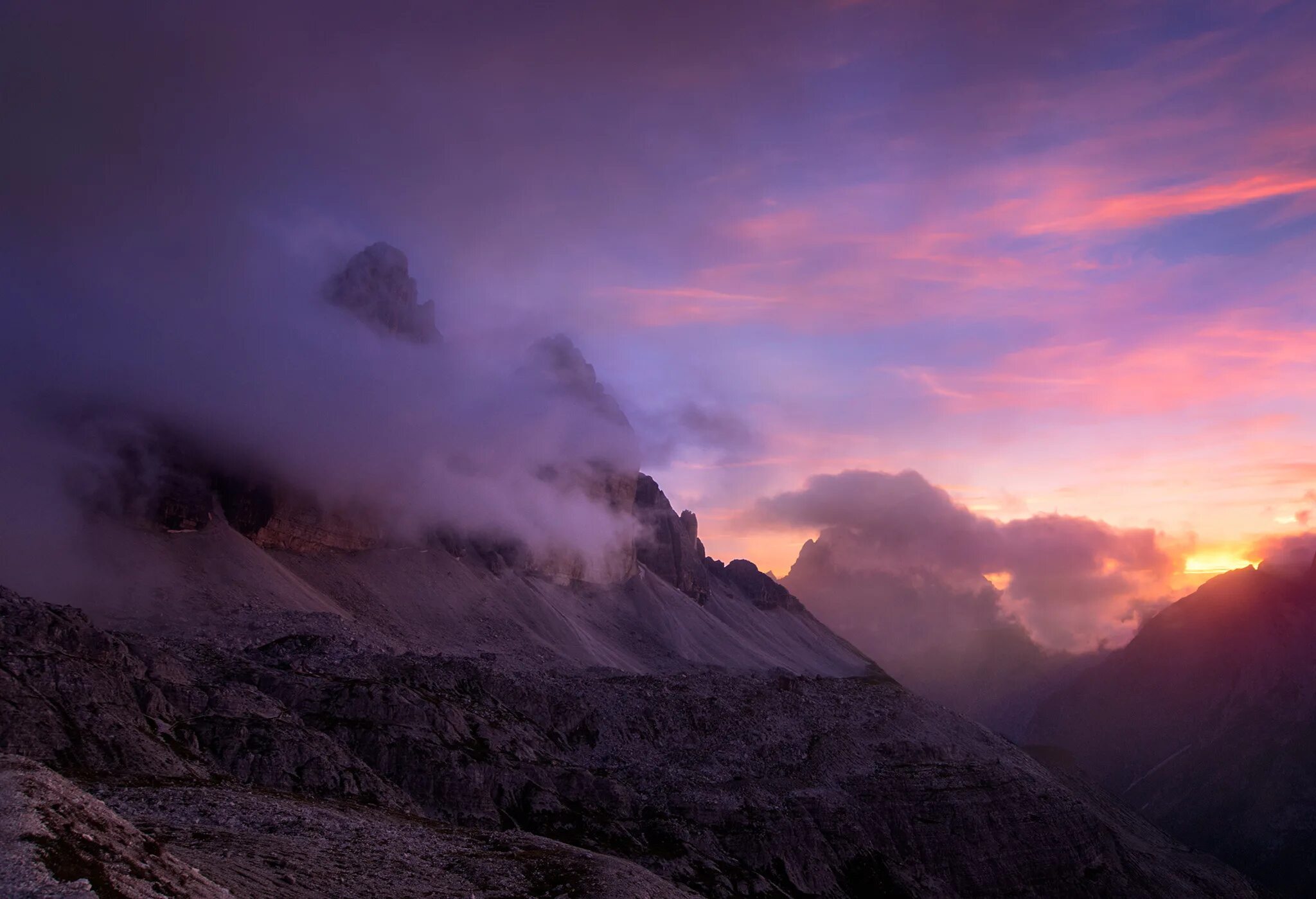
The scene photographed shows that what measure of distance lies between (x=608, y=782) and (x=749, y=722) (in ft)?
140

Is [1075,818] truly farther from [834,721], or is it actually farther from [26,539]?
[26,539]

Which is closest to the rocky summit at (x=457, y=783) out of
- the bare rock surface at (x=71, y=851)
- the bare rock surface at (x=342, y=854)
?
the bare rock surface at (x=71, y=851)

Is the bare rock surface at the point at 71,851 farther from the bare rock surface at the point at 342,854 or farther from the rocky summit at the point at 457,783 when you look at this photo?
the bare rock surface at the point at 342,854

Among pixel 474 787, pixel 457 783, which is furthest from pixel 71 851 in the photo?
pixel 474 787

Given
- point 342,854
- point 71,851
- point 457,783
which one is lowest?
point 342,854

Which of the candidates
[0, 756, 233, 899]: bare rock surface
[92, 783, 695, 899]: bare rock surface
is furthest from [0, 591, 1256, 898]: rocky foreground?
[92, 783, 695, 899]: bare rock surface

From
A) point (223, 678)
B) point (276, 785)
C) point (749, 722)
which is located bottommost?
point (276, 785)

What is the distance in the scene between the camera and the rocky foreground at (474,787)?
62.3 metres

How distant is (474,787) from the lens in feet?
416

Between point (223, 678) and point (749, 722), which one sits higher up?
point (749, 722)

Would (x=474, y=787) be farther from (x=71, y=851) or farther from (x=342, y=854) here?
(x=71, y=851)

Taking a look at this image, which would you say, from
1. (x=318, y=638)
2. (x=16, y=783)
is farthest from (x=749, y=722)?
(x=16, y=783)

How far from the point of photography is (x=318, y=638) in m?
162

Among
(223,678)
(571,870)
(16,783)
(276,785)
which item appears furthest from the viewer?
(223,678)
